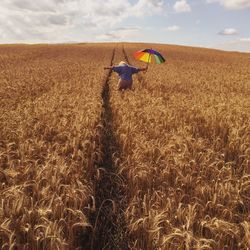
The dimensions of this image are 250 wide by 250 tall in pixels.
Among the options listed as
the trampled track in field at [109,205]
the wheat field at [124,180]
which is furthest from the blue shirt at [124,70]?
the trampled track in field at [109,205]

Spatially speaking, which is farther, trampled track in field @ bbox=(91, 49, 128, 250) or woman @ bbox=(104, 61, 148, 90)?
woman @ bbox=(104, 61, 148, 90)

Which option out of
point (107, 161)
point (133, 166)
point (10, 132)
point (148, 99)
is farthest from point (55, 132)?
point (148, 99)

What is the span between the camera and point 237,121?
870 cm

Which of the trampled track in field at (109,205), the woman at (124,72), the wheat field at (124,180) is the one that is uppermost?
the woman at (124,72)

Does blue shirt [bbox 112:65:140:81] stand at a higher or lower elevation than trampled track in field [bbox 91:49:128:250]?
higher

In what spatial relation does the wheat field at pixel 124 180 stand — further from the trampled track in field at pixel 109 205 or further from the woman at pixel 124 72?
the woman at pixel 124 72

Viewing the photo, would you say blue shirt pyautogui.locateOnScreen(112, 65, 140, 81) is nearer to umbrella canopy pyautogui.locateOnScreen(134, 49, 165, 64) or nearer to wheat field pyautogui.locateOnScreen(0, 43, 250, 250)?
umbrella canopy pyautogui.locateOnScreen(134, 49, 165, 64)

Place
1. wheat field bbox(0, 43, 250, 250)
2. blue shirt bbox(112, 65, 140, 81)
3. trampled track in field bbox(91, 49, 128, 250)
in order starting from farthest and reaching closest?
blue shirt bbox(112, 65, 140, 81) < trampled track in field bbox(91, 49, 128, 250) < wheat field bbox(0, 43, 250, 250)

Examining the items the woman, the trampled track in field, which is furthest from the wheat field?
the woman

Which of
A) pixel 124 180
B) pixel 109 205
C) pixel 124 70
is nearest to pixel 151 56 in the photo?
pixel 124 70

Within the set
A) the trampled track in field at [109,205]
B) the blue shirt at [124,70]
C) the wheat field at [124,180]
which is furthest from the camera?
the blue shirt at [124,70]

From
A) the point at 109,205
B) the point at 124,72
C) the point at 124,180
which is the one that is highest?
the point at 124,72

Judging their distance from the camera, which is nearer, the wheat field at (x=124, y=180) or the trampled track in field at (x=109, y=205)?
the wheat field at (x=124, y=180)

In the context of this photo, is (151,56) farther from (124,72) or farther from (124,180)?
(124,180)
